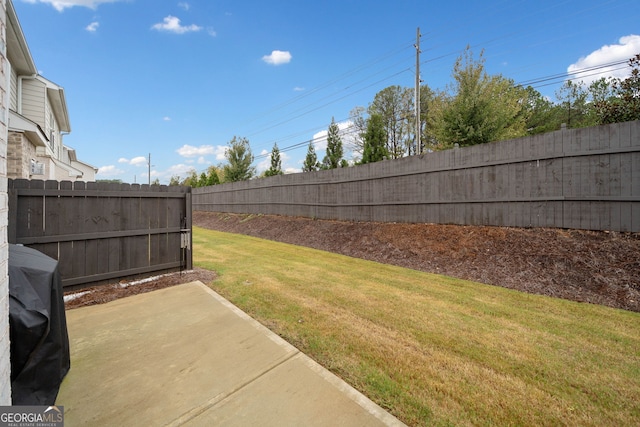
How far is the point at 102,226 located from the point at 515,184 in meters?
8.42

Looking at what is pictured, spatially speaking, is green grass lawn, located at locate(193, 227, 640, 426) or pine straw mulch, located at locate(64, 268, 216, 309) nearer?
green grass lawn, located at locate(193, 227, 640, 426)

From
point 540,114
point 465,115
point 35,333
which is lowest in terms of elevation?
point 35,333

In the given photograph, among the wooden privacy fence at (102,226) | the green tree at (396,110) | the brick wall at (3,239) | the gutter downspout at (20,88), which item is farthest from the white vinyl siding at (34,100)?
the green tree at (396,110)

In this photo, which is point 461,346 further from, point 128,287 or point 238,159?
point 238,159

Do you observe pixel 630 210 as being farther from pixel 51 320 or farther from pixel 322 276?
pixel 51 320

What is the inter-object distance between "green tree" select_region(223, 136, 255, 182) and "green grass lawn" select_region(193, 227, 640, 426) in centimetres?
1984

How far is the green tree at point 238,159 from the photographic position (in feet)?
75.9

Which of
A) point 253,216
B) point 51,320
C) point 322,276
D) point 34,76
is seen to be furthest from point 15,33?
point 253,216

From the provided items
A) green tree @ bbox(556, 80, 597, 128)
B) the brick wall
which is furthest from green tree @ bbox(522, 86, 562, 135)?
the brick wall

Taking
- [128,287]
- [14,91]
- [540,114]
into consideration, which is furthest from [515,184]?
[540,114]

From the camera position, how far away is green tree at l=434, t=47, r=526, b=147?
30.0ft

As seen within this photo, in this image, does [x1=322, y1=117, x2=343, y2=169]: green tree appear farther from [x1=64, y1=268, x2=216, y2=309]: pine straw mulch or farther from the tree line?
[x1=64, y1=268, x2=216, y2=309]: pine straw mulch

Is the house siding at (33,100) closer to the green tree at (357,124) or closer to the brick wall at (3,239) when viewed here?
the brick wall at (3,239)

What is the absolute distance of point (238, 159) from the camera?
76.0 ft
